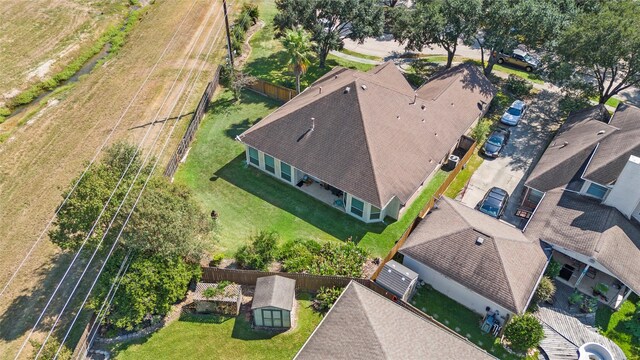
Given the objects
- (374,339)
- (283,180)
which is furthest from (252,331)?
(283,180)

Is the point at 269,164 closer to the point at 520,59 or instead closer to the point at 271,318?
the point at 271,318

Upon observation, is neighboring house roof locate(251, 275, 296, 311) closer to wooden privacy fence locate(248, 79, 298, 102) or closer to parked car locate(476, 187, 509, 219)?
parked car locate(476, 187, 509, 219)

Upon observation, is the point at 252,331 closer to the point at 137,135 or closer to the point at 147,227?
the point at 147,227

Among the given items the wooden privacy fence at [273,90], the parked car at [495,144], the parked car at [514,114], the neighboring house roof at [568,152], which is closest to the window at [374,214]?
the neighboring house roof at [568,152]

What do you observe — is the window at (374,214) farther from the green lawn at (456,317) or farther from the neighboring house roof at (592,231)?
the neighboring house roof at (592,231)

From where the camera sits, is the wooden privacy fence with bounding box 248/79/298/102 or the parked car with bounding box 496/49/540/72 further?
the parked car with bounding box 496/49/540/72

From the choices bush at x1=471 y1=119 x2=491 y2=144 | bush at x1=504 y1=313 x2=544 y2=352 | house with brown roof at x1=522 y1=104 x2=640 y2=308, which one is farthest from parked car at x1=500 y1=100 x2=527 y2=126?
bush at x1=504 y1=313 x2=544 y2=352
